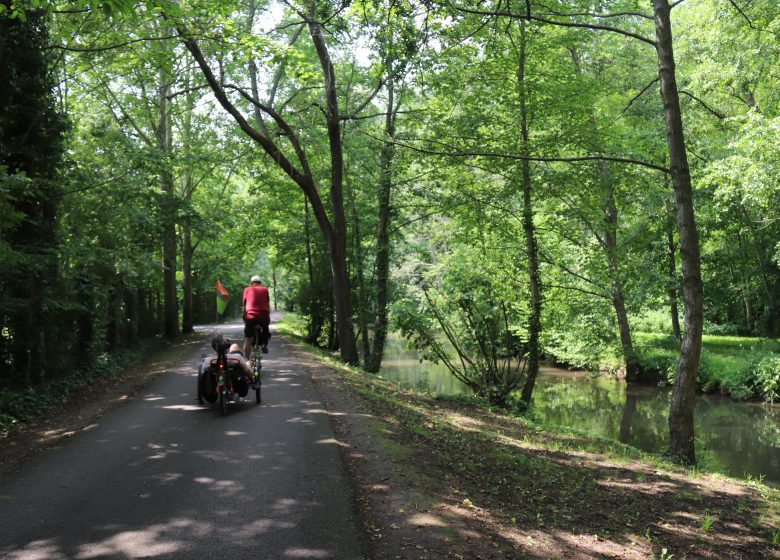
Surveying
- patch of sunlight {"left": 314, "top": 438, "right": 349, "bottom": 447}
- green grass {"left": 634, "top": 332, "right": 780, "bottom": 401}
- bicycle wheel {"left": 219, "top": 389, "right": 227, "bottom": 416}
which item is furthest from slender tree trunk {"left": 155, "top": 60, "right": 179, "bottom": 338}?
green grass {"left": 634, "top": 332, "right": 780, "bottom": 401}

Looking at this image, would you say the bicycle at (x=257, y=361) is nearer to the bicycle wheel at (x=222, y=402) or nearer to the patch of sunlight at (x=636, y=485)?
the bicycle wheel at (x=222, y=402)

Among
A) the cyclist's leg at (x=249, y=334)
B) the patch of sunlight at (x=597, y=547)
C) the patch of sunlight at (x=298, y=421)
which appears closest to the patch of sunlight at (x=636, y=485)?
the patch of sunlight at (x=597, y=547)

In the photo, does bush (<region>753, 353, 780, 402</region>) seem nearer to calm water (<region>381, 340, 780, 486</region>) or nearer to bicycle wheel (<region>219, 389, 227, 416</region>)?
calm water (<region>381, 340, 780, 486</region>)

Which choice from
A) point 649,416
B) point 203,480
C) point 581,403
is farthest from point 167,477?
point 581,403

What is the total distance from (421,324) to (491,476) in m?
7.22

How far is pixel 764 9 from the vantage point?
13805 mm

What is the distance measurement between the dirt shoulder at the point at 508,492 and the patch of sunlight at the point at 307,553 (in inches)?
13.7

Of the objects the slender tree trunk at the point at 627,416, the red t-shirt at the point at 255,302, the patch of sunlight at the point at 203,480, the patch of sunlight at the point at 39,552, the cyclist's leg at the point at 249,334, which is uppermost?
the red t-shirt at the point at 255,302

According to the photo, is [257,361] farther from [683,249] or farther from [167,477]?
[683,249]

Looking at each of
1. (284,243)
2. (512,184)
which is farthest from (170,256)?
(512,184)

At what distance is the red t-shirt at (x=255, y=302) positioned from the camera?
1012 cm

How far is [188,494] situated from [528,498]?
325 cm

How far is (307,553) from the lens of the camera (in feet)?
12.6

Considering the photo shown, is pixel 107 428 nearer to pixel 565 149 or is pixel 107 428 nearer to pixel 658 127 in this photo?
pixel 565 149
